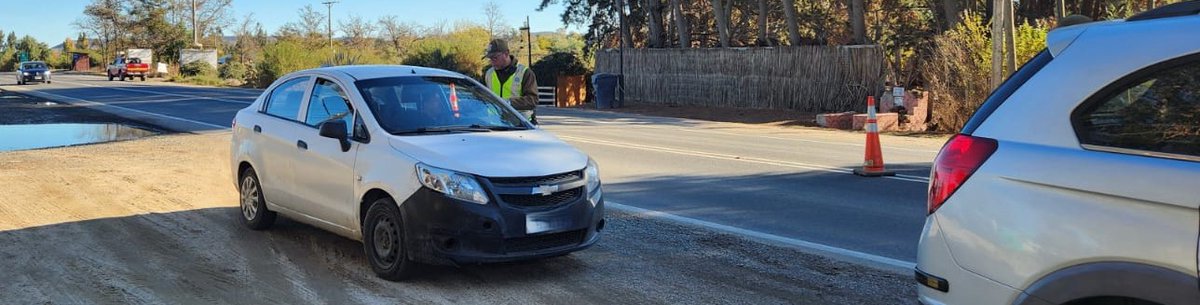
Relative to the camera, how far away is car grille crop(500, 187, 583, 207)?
541 centimetres

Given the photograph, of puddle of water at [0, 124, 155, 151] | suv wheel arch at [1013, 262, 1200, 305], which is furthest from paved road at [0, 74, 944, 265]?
suv wheel arch at [1013, 262, 1200, 305]

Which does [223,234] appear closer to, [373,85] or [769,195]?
[373,85]

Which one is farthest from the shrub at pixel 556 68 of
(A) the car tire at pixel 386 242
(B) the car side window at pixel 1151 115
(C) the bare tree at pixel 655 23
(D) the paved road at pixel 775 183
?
(B) the car side window at pixel 1151 115

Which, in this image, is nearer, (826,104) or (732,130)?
(732,130)

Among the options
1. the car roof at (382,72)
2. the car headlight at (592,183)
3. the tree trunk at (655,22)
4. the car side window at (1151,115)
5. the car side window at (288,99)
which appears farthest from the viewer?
the tree trunk at (655,22)

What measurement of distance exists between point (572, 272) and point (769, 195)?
13.5ft

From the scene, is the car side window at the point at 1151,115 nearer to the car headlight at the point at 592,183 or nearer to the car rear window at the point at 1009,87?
the car rear window at the point at 1009,87

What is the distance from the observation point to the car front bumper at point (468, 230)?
5305mm

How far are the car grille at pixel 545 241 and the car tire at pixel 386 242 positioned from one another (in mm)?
624

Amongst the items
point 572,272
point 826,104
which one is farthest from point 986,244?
point 826,104

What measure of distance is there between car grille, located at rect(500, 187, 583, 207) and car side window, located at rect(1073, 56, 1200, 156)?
311 cm

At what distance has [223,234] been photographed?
7156mm

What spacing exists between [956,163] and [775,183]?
7.09m

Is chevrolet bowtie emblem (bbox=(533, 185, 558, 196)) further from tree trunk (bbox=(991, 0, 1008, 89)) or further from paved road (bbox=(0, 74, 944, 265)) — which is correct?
tree trunk (bbox=(991, 0, 1008, 89))
